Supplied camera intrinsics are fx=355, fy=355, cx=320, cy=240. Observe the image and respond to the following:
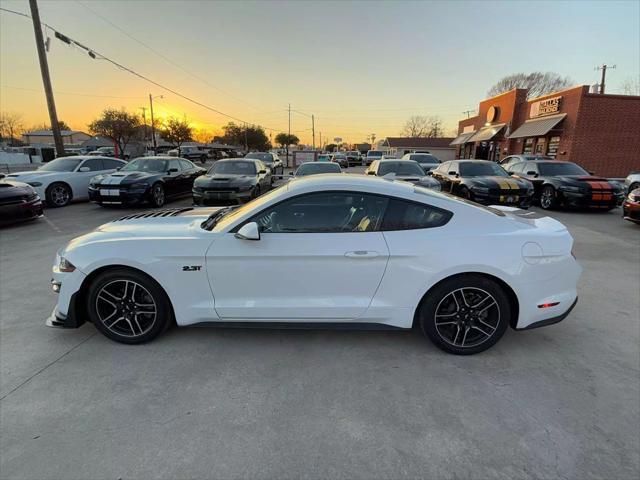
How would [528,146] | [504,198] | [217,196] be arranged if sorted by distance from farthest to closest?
[528,146] < [504,198] < [217,196]

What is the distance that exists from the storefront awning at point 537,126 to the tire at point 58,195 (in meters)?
25.5

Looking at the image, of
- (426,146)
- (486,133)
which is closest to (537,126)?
(486,133)

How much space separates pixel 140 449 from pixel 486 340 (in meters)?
2.65

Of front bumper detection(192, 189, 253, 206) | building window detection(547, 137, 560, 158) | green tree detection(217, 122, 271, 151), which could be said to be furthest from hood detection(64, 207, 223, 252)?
green tree detection(217, 122, 271, 151)

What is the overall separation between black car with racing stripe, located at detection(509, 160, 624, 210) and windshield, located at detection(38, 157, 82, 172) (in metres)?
14.5

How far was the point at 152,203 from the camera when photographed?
10.7 meters

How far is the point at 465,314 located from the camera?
2.97 metres

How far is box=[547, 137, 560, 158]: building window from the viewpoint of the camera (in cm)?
2295

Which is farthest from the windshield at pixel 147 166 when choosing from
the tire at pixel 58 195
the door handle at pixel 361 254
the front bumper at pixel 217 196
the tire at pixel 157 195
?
the door handle at pixel 361 254

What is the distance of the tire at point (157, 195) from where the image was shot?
1052cm

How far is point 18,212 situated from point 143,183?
10.1ft

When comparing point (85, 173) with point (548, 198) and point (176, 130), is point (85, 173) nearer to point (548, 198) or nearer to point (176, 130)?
point (548, 198)

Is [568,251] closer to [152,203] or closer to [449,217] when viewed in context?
[449,217]

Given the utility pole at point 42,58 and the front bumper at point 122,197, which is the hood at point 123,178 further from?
the utility pole at point 42,58
